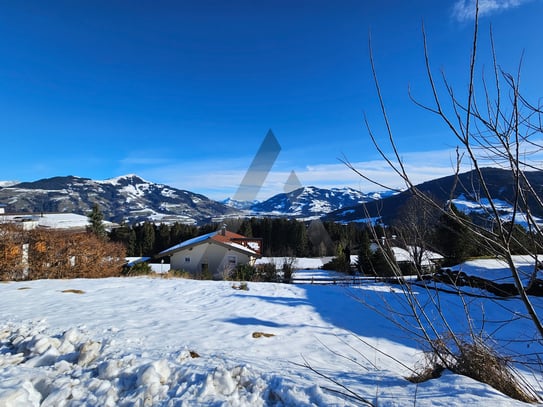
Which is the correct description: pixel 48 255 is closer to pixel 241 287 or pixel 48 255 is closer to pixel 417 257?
pixel 241 287

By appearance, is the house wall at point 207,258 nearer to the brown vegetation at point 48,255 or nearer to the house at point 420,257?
the brown vegetation at point 48,255

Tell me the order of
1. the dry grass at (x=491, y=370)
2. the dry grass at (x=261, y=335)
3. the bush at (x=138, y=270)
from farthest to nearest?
1. the bush at (x=138, y=270)
2. the dry grass at (x=261, y=335)
3. the dry grass at (x=491, y=370)

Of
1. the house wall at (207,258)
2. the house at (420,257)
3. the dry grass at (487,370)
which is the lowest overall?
the house wall at (207,258)

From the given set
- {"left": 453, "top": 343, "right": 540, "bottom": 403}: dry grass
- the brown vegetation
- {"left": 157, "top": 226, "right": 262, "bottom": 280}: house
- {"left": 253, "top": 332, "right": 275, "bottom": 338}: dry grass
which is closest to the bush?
the brown vegetation

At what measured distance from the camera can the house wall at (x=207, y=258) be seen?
21.9 metres

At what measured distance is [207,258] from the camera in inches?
866

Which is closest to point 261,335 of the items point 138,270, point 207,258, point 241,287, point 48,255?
point 241,287

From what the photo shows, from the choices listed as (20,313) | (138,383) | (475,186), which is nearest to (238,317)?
(138,383)

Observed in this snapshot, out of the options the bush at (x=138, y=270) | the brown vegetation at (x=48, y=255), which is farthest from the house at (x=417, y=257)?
the bush at (x=138, y=270)

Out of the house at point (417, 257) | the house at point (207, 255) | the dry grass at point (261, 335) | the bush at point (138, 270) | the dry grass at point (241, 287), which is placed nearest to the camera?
the house at point (417, 257)

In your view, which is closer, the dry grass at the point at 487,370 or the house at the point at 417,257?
the dry grass at the point at 487,370

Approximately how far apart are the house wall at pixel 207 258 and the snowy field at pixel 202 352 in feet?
45.5

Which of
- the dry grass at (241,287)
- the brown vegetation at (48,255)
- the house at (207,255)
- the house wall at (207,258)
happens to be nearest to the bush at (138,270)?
the brown vegetation at (48,255)

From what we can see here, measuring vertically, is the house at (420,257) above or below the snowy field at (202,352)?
above
